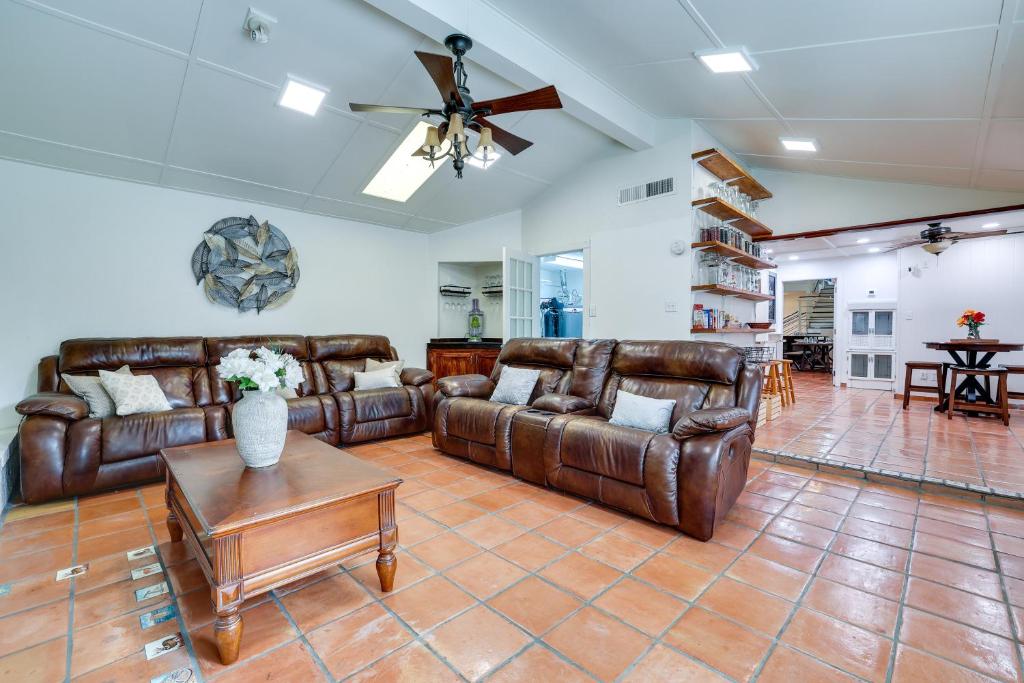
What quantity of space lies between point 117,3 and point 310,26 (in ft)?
3.33

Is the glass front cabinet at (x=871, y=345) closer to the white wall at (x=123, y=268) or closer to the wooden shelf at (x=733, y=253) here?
the wooden shelf at (x=733, y=253)

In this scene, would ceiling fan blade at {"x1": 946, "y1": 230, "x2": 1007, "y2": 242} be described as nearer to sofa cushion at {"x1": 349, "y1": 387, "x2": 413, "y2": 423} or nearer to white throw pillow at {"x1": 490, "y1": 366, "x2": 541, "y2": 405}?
white throw pillow at {"x1": 490, "y1": 366, "x2": 541, "y2": 405}

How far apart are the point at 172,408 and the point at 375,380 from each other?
1.71 m

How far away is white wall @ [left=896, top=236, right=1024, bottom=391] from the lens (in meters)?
6.07

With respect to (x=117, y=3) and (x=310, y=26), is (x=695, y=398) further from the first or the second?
(x=117, y=3)

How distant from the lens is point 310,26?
2.87 metres

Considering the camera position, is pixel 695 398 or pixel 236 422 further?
pixel 695 398

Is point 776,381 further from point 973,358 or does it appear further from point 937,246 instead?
point 937,246

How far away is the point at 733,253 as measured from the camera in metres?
4.64

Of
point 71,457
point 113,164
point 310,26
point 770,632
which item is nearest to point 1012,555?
point 770,632

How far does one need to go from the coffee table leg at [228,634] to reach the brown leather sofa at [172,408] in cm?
128

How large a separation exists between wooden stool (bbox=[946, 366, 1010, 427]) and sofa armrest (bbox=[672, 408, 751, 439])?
4406 mm

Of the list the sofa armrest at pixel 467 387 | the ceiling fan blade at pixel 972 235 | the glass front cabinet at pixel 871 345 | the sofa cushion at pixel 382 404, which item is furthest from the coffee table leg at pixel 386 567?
the glass front cabinet at pixel 871 345

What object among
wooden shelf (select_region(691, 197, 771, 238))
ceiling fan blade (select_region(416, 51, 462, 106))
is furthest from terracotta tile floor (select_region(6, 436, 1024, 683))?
wooden shelf (select_region(691, 197, 771, 238))
